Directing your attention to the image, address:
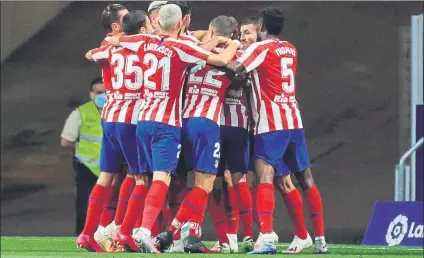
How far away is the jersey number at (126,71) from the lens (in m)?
12.9

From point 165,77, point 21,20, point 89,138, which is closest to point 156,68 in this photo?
point 165,77

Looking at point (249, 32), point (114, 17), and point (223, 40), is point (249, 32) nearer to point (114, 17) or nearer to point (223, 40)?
point (223, 40)

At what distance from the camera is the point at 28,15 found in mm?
17844

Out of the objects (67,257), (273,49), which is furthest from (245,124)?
(67,257)

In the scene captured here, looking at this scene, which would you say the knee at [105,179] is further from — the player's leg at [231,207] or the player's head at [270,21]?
the player's head at [270,21]

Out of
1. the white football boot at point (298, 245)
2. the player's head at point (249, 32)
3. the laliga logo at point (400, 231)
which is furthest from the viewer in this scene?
the laliga logo at point (400, 231)

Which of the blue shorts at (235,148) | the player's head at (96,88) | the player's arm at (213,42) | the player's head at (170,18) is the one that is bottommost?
the blue shorts at (235,148)

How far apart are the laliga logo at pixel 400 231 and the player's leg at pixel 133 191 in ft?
11.9

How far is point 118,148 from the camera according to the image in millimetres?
13109

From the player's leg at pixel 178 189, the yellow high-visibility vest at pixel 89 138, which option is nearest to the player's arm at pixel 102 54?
the player's leg at pixel 178 189

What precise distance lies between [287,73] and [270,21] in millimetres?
421

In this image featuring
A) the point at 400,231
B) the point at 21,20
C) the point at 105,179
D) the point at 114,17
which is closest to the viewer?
the point at 105,179

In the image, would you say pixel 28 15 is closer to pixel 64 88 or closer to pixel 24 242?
pixel 64 88

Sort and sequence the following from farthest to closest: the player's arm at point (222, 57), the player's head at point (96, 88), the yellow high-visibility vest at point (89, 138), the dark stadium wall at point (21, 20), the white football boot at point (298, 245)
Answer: the dark stadium wall at point (21, 20)
the yellow high-visibility vest at point (89, 138)
the player's head at point (96, 88)
the white football boot at point (298, 245)
the player's arm at point (222, 57)
